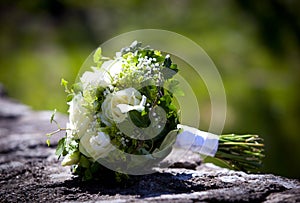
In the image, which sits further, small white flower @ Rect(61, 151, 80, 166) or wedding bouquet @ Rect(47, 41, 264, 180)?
small white flower @ Rect(61, 151, 80, 166)

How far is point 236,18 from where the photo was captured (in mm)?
6934

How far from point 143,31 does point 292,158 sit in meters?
2.65

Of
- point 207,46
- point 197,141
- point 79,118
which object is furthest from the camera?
point 207,46

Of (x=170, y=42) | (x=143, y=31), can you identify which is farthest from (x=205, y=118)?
(x=143, y=31)

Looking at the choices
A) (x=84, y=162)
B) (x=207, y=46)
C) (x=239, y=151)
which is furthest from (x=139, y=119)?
(x=207, y=46)

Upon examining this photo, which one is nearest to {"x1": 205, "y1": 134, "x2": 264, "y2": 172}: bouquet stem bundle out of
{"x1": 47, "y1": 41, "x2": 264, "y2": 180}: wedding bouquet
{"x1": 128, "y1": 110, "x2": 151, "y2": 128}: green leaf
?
{"x1": 47, "y1": 41, "x2": 264, "y2": 180}: wedding bouquet

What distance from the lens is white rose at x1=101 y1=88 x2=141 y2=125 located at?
6.20 feet

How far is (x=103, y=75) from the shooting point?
1.97 meters

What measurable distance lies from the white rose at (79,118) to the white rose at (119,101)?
3.8 inches

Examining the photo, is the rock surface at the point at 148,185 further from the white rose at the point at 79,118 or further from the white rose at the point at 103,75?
the white rose at the point at 103,75

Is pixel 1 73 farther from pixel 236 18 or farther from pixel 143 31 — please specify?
pixel 236 18

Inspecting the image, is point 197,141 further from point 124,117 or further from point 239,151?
point 124,117

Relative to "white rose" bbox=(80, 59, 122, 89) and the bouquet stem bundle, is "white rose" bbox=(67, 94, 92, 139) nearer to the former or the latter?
"white rose" bbox=(80, 59, 122, 89)

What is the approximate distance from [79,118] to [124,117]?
20 centimetres
